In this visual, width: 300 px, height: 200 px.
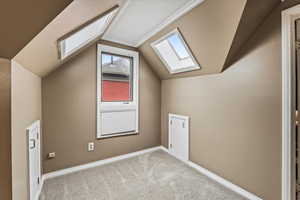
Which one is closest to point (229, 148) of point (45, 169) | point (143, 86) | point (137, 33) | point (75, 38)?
point (143, 86)

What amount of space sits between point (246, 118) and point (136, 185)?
173 centimetres

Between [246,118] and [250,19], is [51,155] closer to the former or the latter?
[246,118]

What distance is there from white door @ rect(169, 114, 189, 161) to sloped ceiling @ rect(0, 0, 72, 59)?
7.67ft

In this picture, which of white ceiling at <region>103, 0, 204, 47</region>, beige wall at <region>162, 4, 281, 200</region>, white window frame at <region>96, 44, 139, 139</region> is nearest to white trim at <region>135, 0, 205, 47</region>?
white ceiling at <region>103, 0, 204, 47</region>

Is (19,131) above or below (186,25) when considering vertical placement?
below

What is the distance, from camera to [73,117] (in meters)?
2.28

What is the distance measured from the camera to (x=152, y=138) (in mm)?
3146

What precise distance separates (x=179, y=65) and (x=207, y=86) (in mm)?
753

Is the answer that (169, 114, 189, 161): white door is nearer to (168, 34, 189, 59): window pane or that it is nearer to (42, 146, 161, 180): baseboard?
(42, 146, 161, 180): baseboard

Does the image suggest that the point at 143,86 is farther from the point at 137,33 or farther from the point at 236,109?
the point at 236,109

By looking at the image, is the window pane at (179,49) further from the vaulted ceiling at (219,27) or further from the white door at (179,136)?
the white door at (179,136)

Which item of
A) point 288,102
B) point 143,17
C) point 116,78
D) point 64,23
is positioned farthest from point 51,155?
point 288,102

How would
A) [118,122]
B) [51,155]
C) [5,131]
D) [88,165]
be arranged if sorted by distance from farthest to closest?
1. [118,122]
2. [88,165]
3. [51,155]
4. [5,131]

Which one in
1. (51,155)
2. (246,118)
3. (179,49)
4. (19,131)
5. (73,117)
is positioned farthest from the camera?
(179,49)
